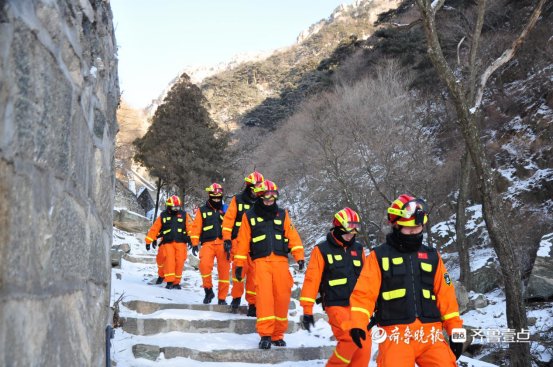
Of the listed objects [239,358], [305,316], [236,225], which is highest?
[236,225]

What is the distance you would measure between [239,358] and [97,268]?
13.6 ft

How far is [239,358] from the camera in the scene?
6355 mm

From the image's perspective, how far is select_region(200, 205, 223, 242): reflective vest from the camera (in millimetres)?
9031

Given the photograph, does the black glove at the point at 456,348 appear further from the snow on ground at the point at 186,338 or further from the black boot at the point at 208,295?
the black boot at the point at 208,295

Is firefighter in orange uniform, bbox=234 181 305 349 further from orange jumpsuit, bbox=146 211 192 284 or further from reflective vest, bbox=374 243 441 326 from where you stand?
orange jumpsuit, bbox=146 211 192 284

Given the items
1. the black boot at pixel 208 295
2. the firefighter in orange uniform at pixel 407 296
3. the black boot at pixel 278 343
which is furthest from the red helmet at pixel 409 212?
the black boot at pixel 208 295

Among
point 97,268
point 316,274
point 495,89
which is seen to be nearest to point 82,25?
point 97,268

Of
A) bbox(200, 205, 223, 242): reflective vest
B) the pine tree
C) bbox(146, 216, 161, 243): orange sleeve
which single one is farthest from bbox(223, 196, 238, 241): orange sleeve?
the pine tree

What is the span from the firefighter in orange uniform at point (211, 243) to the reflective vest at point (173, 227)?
1223 mm

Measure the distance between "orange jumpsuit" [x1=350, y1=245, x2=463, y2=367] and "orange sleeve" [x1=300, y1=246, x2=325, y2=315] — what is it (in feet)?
4.65

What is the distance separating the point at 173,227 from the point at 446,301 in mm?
7224

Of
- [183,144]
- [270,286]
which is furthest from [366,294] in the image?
[183,144]

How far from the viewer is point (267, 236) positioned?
683 cm

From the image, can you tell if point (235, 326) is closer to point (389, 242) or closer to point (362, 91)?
point (389, 242)
